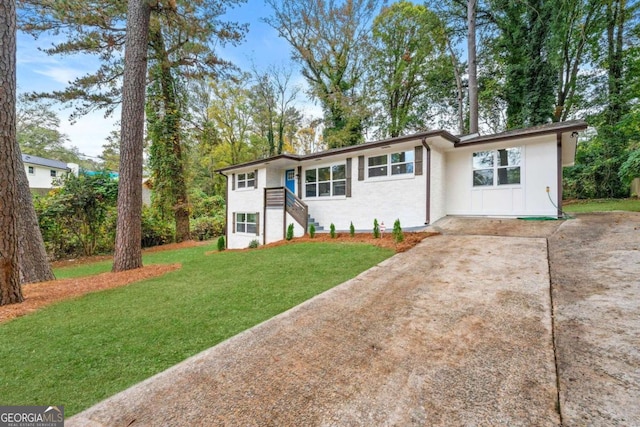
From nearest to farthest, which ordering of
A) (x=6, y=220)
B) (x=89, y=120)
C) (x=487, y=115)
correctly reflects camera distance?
(x=6, y=220)
(x=89, y=120)
(x=487, y=115)

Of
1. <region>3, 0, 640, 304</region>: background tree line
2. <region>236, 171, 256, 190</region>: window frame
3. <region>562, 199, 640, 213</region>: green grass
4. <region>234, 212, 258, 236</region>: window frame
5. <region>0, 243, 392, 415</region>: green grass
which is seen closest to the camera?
<region>0, 243, 392, 415</region>: green grass

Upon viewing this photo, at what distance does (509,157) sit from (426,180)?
2847 millimetres

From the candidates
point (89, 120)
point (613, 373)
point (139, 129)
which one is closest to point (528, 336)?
point (613, 373)

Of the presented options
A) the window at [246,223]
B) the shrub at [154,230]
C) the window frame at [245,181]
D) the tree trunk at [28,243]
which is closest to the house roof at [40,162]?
the shrub at [154,230]

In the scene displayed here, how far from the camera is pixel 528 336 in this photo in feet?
8.36

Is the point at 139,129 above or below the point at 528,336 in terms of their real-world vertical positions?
above

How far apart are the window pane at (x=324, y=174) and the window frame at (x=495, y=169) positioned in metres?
5.41

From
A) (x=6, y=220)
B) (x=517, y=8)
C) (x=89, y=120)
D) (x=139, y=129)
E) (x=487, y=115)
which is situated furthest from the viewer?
(x=487, y=115)

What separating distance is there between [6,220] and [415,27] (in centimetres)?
2365

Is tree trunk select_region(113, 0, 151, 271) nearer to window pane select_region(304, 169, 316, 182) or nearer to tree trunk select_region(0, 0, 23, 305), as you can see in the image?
tree trunk select_region(0, 0, 23, 305)

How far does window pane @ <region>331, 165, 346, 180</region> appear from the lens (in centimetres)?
1094

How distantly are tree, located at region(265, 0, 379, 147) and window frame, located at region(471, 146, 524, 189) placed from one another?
11.9 m

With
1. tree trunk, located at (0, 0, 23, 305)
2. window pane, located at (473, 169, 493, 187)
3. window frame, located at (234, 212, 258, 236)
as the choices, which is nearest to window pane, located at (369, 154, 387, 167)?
window pane, located at (473, 169, 493, 187)

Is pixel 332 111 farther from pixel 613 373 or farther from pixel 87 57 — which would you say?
pixel 613 373
